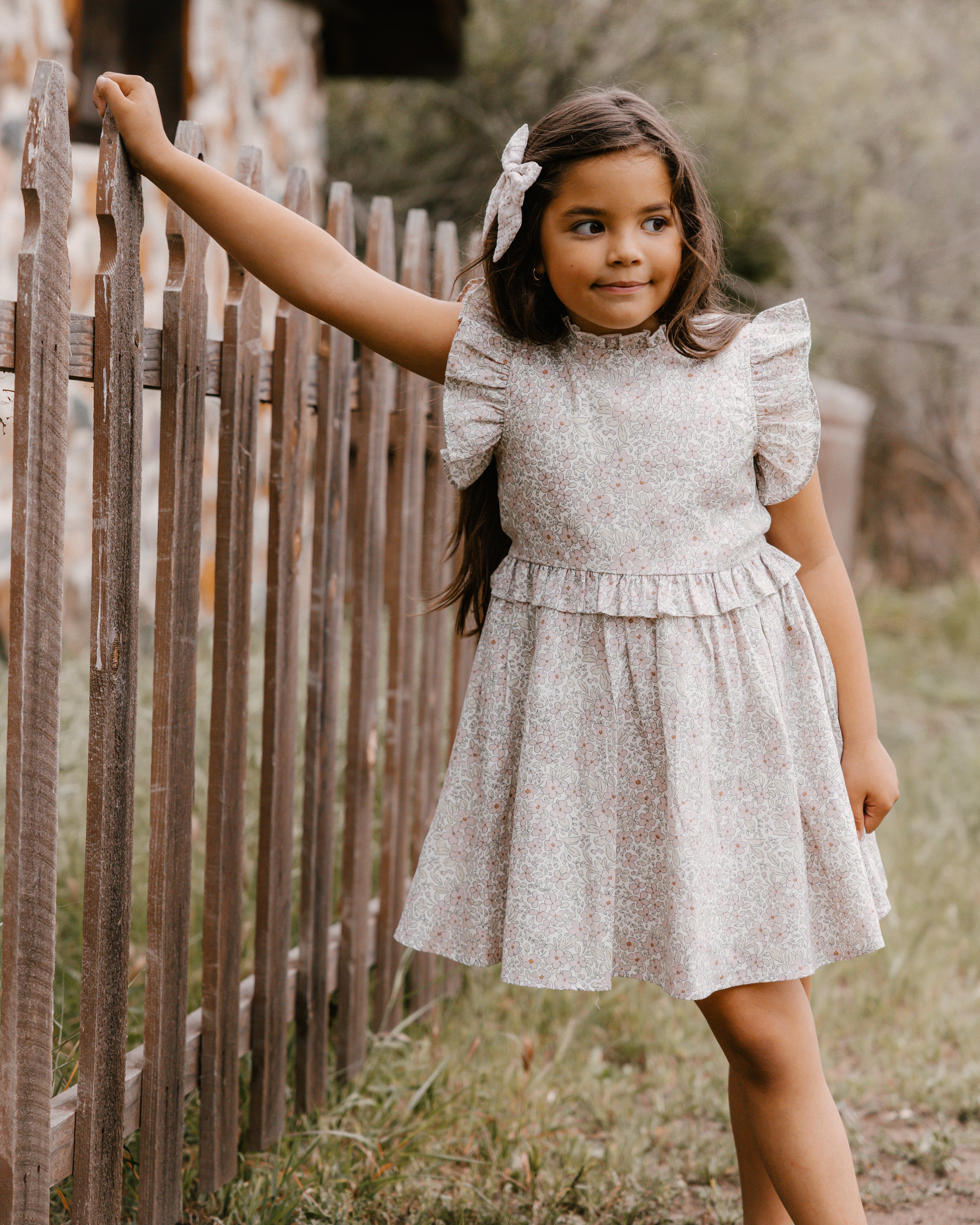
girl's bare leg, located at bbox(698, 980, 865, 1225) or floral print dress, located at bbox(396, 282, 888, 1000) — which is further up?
floral print dress, located at bbox(396, 282, 888, 1000)

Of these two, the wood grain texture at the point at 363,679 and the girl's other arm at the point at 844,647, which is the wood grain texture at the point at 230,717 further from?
the girl's other arm at the point at 844,647

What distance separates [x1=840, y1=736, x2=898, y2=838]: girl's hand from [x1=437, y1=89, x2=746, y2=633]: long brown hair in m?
0.66

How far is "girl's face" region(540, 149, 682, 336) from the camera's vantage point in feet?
5.39

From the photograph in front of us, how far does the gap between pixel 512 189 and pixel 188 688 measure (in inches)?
35.9

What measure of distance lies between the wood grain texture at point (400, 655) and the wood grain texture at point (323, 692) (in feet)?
0.94

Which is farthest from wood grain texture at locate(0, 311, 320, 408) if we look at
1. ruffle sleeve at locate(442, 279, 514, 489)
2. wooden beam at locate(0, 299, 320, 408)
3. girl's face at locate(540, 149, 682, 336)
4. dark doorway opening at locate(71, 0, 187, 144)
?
dark doorway opening at locate(71, 0, 187, 144)

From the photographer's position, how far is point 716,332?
173 cm

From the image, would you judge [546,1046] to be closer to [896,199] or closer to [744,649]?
[744,649]

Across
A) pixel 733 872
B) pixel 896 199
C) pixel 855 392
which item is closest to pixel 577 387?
pixel 733 872

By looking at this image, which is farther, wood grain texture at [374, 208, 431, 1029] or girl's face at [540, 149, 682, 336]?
wood grain texture at [374, 208, 431, 1029]

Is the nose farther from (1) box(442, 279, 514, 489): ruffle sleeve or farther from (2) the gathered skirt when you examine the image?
(2) the gathered skirt

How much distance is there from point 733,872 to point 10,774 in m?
1.01

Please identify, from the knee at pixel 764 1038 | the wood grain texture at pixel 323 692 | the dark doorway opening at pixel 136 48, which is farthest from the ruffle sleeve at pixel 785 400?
the dark doorway opening at pixel 136 48

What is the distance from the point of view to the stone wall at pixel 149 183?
3.86m
